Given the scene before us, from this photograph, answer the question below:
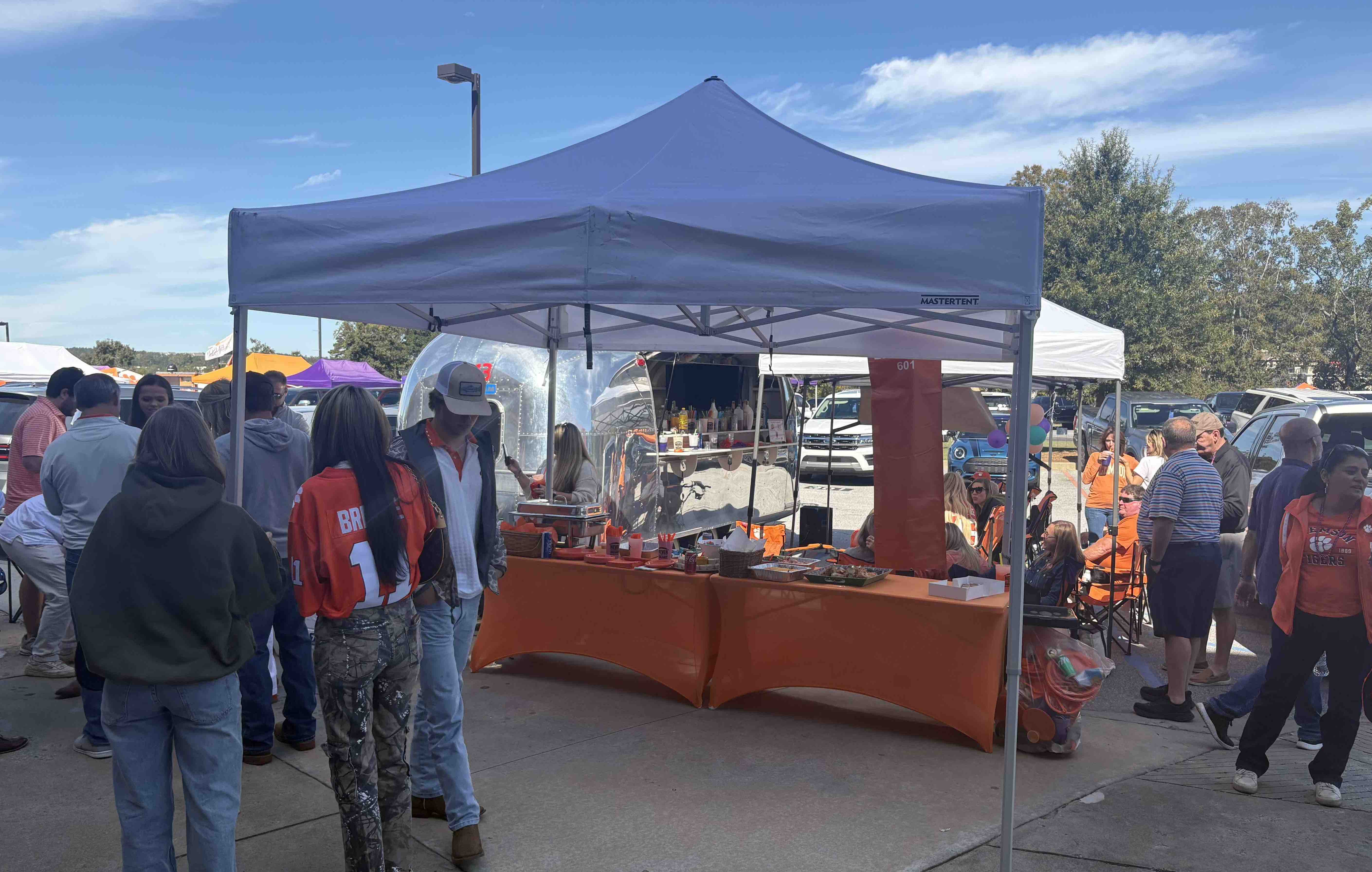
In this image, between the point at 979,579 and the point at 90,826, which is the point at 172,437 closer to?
the point at 90,826

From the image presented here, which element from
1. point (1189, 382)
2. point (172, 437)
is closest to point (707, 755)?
point (172, 437)

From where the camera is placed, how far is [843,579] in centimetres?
567

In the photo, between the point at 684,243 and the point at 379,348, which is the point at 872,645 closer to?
the point at 684,243

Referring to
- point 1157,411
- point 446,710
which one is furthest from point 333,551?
point 1157,411

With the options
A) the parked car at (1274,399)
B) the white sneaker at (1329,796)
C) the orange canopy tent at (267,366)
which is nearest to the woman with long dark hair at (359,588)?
the white sneaker at (1329,796)

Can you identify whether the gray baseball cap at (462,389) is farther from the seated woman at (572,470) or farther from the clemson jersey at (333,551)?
the seated woman at (572,470)

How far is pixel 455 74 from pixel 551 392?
9.63 m

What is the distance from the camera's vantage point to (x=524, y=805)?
444cm

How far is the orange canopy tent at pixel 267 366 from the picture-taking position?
1922 centimetres

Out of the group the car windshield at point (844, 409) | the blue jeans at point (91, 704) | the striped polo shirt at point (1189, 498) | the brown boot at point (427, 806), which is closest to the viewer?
the brown boot at point (427, 806)

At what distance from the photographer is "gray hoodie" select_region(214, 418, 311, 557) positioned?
5.00m

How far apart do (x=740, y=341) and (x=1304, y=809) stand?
3.97m

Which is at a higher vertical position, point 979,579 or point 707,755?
point 979,579

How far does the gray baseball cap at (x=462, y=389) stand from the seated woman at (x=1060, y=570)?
3818mm
